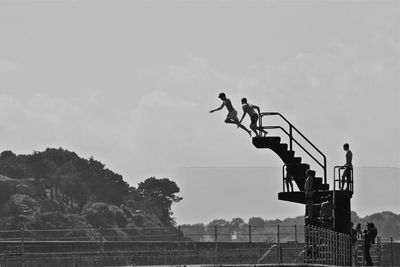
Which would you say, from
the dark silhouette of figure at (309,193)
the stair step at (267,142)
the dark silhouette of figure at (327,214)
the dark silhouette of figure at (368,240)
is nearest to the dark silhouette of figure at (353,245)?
the dark silhouette of figure at (368,240)

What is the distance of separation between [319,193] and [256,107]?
3163mm

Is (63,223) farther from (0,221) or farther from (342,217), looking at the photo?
(342,217)

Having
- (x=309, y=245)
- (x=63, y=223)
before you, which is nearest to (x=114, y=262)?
(x=309, y=245)

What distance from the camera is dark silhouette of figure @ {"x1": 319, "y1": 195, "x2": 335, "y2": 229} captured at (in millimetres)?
49812

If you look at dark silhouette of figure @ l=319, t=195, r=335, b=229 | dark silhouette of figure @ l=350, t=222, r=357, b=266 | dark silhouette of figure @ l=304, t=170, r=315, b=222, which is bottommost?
dark silhouette of figure @ l=350, t=222, r=357, b=266

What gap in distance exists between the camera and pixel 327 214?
164ft

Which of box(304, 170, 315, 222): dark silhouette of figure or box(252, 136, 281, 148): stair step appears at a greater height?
box(252, 136, 281, 148): stair step

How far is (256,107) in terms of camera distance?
5272 centimetres

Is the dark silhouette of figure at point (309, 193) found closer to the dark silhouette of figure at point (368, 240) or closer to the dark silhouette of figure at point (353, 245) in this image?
the dark silhouette of figure at point (353, 245)

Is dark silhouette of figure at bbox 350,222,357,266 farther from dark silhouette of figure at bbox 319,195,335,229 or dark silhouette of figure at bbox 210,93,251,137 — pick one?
dark silhouette of figure at bbox 210,93,251,137

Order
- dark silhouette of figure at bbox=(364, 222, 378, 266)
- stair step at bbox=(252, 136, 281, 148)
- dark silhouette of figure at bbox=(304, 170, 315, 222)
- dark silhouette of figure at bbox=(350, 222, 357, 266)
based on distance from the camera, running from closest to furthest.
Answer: dark silhouette of figure at bbox=(364, 222, 378, 266) < dark silhouette of figure at bbox=(350, 222, 357, 266) < dark silhouette of figure at bbox=(304, 170, 315, 222) < stair step at bbox=(252, 136, 281, 148)

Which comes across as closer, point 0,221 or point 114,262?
point 114,262

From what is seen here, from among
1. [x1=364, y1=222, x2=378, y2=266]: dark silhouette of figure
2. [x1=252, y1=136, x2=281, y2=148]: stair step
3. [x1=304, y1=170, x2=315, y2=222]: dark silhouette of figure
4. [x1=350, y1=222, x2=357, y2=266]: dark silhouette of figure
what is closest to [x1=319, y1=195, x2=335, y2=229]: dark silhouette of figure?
[x1=304, y1=170, x2=315, y2=222]: dark silhouette of figure

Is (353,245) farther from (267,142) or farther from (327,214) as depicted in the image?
(267,142)
